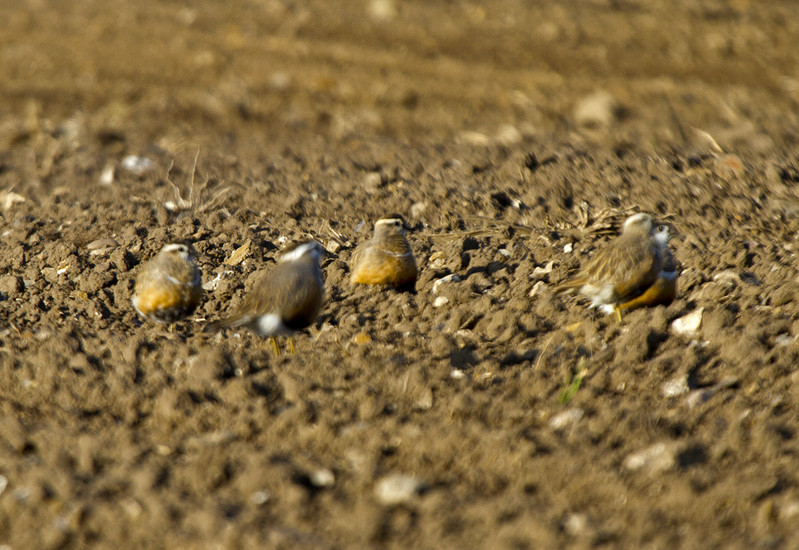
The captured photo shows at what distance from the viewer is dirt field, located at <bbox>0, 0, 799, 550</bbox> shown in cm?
370

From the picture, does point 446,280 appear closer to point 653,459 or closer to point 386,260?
point 386,260

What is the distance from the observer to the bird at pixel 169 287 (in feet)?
18.9

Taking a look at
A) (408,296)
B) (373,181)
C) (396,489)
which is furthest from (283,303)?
(373,181)

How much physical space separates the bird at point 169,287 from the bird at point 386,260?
1206mm

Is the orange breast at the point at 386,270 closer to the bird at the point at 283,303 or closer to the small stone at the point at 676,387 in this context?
the bird at the point at 283,303

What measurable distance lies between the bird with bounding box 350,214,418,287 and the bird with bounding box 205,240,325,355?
2.08ft

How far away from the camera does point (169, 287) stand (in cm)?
575

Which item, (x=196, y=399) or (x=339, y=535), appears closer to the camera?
(x=339, y=535)

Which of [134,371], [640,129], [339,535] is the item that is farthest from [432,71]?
A: [339,535]

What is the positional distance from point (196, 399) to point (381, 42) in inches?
403

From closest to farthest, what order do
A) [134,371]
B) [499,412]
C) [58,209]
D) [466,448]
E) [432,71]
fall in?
[466,448], [499,412], [134,371], [58,209], [432,71]

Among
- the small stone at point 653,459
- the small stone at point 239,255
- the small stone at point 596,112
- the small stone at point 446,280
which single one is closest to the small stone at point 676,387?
the small stone at point 653,459

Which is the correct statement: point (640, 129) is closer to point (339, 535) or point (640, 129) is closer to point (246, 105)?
point (246, 105)

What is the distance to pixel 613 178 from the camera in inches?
316
